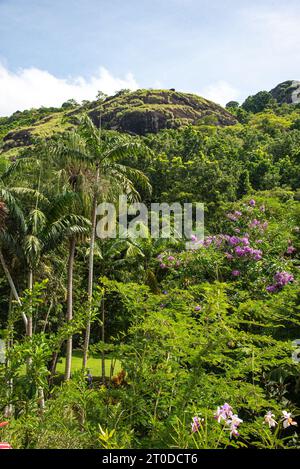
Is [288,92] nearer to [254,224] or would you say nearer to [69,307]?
[254,224]

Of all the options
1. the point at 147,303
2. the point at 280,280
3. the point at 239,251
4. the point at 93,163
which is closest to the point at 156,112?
the point at 93,163

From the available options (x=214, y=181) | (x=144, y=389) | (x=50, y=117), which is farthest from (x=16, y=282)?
(x=50, y=117)

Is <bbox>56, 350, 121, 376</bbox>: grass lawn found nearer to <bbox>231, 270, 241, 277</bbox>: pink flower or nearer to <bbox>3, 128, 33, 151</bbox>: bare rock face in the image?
<bbox>231, 270, 241, 277</bbox>: pink flower

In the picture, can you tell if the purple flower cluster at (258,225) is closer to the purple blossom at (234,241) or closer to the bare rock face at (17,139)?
the purple blossom at (234,241)

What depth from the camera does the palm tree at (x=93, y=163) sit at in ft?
42.5

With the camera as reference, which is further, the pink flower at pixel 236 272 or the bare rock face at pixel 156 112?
the bare rock face at pixel 156 112

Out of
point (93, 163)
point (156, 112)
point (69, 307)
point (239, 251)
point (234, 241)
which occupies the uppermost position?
point (156, 112)

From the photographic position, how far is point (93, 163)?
13141 millimetres

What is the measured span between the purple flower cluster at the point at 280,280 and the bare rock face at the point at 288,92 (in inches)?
3635

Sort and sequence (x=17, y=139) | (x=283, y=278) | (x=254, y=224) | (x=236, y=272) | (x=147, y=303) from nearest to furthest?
(x=147, y=303)
(x=283, y=278)
(x=236, y=272)
(x=254, y=224)
(x=17, y=139)

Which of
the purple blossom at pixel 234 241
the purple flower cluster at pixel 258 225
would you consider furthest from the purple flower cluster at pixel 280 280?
the purple flower cluster at pixel 258 225

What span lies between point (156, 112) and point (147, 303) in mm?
66263

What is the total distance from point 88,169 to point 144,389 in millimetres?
9962
